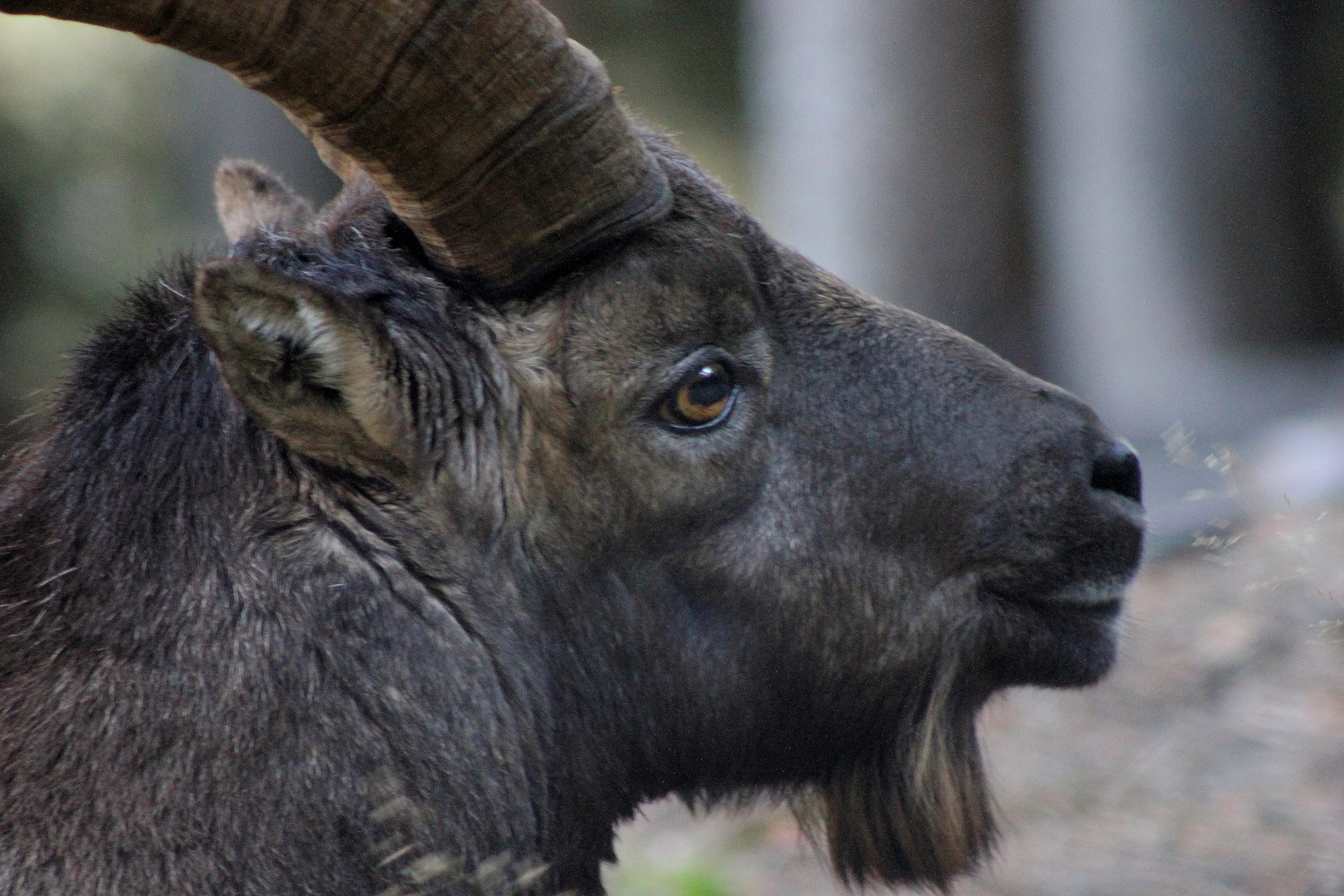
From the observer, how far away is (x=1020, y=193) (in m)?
8.97

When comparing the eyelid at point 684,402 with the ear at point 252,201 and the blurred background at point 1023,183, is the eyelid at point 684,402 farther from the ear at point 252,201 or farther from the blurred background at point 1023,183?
the blurred background at point 1023,183

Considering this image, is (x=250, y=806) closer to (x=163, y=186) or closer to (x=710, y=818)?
(x=710, y=818)

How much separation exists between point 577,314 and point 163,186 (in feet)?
49.2

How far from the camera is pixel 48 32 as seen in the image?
17.0 meters

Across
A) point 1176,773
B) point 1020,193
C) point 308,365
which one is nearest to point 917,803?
point 308,365

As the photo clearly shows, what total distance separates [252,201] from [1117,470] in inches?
94.6

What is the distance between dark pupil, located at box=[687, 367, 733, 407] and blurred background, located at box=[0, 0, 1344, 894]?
4.34 ft

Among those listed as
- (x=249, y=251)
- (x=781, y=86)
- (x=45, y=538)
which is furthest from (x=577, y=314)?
(x=781, y=86)

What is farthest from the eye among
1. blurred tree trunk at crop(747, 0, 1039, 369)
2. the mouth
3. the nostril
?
blurred tree trunk at crop(747, 0, 1039, 369)

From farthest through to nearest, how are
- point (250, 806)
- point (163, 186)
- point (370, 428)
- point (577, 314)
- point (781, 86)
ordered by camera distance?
point (163, 186) → point (781, 86) → point (577, 314) → point (370, 428) → point (250, 806)

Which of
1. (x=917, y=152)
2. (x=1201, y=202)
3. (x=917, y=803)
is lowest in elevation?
(x=1201, y=202)

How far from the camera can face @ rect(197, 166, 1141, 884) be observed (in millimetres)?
3164

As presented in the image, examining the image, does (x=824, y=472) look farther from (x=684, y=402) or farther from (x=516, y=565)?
(x=516, y=565)

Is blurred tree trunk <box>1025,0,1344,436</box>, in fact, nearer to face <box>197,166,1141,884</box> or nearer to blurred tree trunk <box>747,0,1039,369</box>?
blurred tree trunk <box>747,0,1039,369</box>
